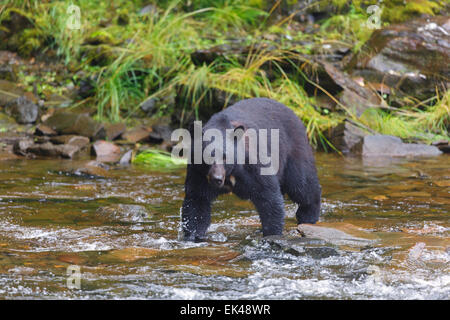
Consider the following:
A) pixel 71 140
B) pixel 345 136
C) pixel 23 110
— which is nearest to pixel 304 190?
pixel 345 136

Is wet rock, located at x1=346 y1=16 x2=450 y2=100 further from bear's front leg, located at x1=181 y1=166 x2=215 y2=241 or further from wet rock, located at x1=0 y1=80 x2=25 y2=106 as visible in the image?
bear's front leg, located at x1=181 y1=166 x2=215 y2=241

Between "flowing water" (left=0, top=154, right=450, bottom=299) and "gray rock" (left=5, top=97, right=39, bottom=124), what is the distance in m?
3.36

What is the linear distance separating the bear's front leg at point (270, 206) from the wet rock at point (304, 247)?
25cm

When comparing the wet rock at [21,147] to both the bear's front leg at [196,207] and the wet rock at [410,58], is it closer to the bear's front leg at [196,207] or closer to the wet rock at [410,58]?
the bear's front leg at [196,207]

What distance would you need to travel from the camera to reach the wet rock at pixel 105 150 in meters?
10.3

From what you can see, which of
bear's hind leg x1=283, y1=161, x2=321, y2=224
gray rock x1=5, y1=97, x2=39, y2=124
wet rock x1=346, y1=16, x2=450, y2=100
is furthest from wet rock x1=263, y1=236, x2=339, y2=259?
gray rock x1=5, y1=97, x2=39, y2=124

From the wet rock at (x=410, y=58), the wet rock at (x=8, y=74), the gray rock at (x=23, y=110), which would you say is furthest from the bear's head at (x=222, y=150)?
the wet rock at (x=8, y=74)

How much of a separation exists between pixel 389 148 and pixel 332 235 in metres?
5.63

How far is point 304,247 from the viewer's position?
4.83 metres

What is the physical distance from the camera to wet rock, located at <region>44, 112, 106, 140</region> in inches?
434

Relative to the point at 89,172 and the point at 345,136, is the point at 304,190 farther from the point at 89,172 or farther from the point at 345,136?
the point at 345,136

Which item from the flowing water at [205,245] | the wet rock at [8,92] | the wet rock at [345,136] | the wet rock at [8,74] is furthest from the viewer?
the wet rock at [8,74]
